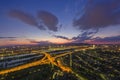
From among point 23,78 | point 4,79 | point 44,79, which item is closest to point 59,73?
point 44,79

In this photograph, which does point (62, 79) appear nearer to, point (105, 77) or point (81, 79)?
point (81, 79)

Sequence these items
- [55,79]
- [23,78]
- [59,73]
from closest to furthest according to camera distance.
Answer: [55,79], [23,78], [59,73]

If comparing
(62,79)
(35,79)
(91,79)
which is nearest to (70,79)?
(62,79)

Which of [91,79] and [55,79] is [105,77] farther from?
[55,79]

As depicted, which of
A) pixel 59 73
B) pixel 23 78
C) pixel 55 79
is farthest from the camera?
pixel 59 73

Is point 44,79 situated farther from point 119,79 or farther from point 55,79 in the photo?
point 119,79

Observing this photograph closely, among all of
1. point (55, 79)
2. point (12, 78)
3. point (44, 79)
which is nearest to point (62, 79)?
point (55, 79)

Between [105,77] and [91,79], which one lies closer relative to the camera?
[91,79]

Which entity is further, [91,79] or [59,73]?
[59,73]
